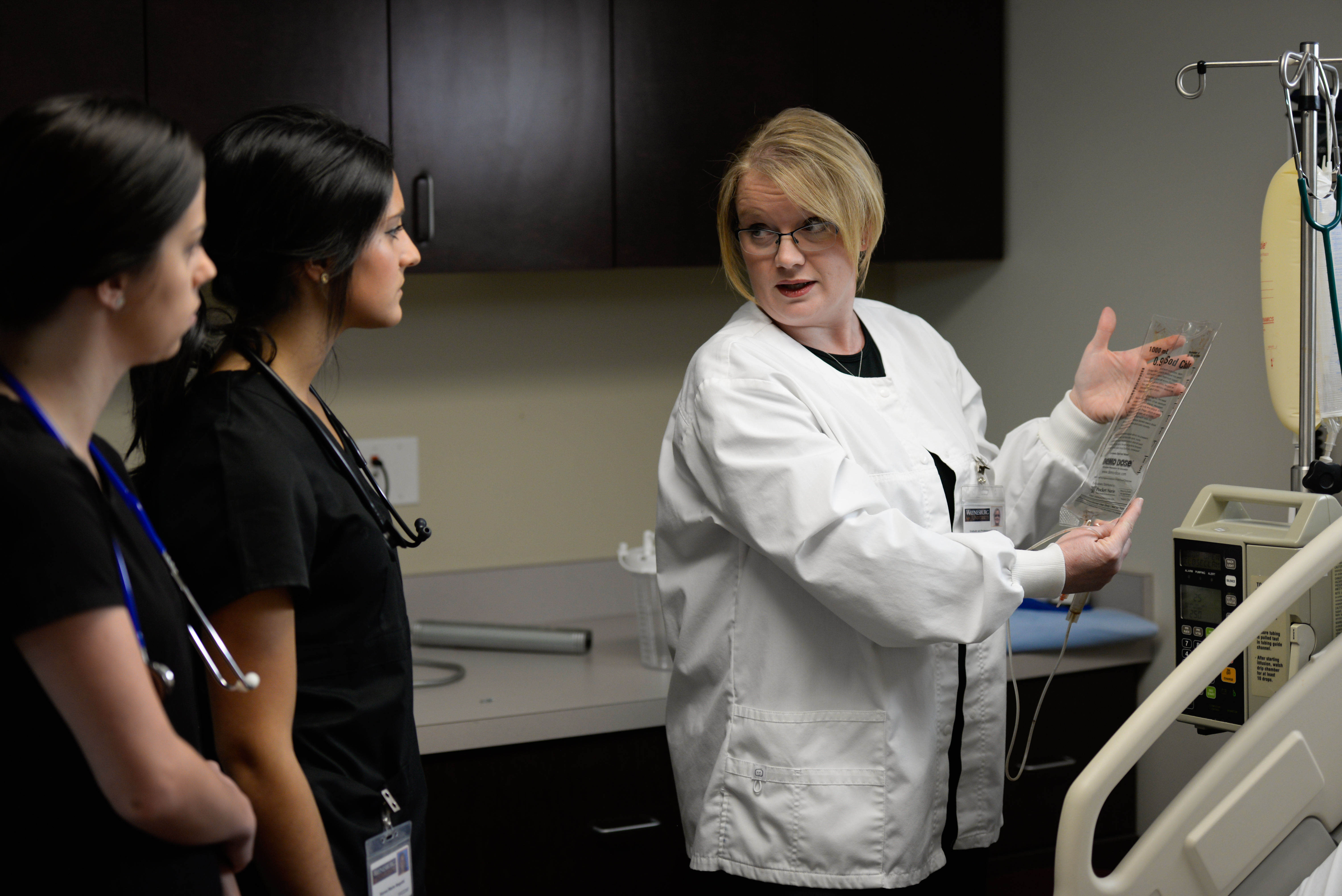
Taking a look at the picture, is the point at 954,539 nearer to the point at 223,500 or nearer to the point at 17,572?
the point at 223,500

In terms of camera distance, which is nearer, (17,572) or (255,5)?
(17,572)

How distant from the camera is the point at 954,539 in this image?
54.9 inches

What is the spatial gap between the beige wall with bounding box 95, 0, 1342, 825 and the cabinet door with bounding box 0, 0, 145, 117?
0.65 meters

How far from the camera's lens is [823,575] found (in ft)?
4.36

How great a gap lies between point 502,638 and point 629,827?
0.49 meters

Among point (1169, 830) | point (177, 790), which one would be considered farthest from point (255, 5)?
point (1169, 830)

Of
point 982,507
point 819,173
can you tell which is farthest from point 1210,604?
point 819,173

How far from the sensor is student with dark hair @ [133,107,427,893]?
3.29 feet

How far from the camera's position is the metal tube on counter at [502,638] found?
88.3 inches

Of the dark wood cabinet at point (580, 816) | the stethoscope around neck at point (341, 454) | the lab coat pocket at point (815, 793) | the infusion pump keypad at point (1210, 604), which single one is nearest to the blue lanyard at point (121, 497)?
the stethoscope around neck at point (341, 454)

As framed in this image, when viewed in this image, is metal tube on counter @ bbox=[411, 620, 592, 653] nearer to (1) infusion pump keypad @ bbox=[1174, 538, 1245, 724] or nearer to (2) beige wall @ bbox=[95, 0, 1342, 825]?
(2) beige wall @ bbox=[95, 0, 1342, 825]

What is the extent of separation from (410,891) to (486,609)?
4.38 ft

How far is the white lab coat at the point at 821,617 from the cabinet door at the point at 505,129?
73 cm

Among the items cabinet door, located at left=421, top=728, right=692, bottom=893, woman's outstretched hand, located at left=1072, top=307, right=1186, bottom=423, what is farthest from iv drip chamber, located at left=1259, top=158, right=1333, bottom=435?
cabinet door, located at left=421, top=728, right=692, bottom=893
